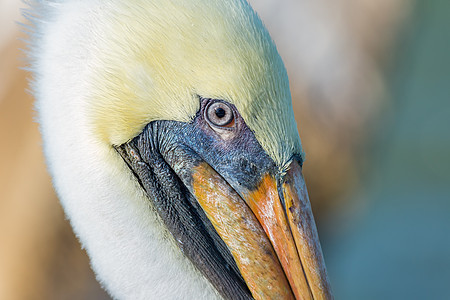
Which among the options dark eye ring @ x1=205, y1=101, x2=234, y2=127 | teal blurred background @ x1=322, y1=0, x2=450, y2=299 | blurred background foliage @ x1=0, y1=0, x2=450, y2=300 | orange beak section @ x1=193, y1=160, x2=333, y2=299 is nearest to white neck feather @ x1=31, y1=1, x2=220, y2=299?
orange beak section @ x1=193, y1=160, x2=333, y2=299

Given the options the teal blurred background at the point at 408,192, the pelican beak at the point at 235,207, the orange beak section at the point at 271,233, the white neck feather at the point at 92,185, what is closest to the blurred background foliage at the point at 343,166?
the teal blurred background at the point at 408,192

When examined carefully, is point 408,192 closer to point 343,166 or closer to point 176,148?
point 343,166

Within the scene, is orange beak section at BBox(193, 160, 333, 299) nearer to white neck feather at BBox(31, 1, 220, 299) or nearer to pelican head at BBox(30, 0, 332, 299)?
pelican head at BBox(30, 0, 332, 299)

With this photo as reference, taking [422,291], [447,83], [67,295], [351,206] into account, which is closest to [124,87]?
[67,295]

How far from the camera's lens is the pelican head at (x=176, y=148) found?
4.83 feet

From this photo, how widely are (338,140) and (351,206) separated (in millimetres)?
897

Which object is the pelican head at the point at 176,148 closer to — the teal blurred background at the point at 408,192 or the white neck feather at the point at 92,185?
the white neck feather at the point at 92,185

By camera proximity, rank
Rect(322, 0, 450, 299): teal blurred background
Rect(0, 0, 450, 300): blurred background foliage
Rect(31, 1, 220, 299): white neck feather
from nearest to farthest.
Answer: Rect(31, 1, 220, 299): white neck feather → Rect(0, 0, 450, 300): blurred background foliage → Rect(322, 0, 450, 299): teal blurred background

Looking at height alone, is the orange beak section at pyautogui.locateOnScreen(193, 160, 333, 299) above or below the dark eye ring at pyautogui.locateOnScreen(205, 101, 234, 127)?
below

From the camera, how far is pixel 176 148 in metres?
1.63

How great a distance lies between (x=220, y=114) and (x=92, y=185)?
0.45 meters

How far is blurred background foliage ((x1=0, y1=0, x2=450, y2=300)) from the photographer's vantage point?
2.97 m

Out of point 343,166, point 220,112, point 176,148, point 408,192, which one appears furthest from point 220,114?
point 408,192

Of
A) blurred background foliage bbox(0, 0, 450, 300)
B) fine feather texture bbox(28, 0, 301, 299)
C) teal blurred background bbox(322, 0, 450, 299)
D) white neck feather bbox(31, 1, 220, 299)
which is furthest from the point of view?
teal blurred background bbox(322, 0, 450, 299)
